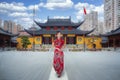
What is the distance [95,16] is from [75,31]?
14359 millimetres

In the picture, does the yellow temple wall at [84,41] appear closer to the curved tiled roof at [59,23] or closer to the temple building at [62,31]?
the temple building at [62,31]

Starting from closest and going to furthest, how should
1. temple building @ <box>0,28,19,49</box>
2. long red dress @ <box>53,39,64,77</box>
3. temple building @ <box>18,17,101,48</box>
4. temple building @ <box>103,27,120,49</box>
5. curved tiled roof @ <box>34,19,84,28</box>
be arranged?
Result: long red dress @ <box>53,39,64,77</box> → temple building @ <box>103,27,120,49</box> → temple building @ <box>0,28,19,49</box> → temple building @ <box>18,17,101,48</box> → curved tiled roof @ <box>34,19,84,28</box>

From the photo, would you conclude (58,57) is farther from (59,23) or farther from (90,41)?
(59,23)

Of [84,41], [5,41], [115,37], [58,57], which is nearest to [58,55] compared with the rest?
[58,57]

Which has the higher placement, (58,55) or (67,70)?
(58,55)

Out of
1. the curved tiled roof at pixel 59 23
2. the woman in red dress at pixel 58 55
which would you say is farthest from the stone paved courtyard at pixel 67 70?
the curved tiled roof at pixel 59 23

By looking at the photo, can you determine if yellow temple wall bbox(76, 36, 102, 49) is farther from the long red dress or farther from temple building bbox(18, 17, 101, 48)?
the long red dress

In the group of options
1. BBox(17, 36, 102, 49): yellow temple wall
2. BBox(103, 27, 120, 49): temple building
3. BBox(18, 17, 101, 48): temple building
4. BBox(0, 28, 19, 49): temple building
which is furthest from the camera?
BBox(18, 17, 101, 48): temple building

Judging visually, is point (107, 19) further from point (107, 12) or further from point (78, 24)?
point (78, 24)

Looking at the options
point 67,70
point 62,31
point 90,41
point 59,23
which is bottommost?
point 67,70

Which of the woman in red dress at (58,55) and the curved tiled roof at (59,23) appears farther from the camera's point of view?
the curved tiled roof at (59,23)

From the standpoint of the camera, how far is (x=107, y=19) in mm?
3895

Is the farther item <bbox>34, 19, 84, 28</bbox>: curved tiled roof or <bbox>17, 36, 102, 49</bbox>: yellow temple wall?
<bbox>34, 19, 84, 28</bbox>: curved tiled roof

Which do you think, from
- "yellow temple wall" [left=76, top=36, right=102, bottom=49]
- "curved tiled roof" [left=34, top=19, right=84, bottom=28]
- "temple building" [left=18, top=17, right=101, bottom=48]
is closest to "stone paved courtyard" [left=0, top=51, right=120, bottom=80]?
"yellow temple wall" [left=76, top=36, right=102, bottom=49]
